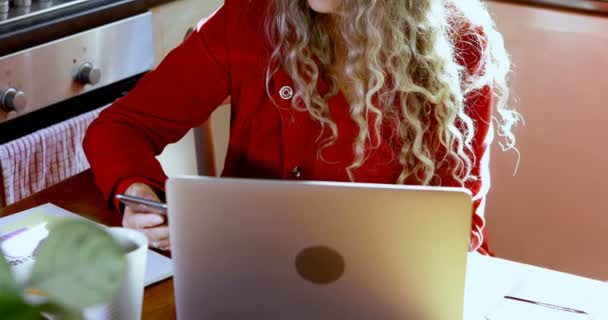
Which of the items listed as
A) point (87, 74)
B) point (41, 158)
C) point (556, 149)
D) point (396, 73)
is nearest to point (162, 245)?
point (396, 73)

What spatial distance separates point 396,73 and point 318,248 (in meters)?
0.62

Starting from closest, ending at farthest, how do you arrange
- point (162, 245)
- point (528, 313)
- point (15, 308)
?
point (15, 308) → point (528, 313) → point (162, 245)

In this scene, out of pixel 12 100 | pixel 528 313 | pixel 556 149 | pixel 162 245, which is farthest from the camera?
pixel 556 149

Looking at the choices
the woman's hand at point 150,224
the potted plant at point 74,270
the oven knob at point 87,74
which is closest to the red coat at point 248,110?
the woman's hand at point 150,224

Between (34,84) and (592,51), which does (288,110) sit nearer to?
(34,84)

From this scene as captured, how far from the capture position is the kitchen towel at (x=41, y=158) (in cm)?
193

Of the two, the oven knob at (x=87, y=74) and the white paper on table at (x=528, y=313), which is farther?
the oven knob at (x=87, y=74)

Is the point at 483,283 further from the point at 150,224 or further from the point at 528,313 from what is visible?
the point at 150,224

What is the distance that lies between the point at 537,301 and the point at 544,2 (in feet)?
3.63


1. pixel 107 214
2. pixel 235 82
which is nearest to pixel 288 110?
pixel 235 82

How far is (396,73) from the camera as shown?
60.2 inches

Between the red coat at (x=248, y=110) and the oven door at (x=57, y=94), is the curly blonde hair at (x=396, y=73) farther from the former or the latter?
the oven door at (x=57, y=94)

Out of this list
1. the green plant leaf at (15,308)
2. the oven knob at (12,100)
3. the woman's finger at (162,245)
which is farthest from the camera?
the oven knob at (12,100)

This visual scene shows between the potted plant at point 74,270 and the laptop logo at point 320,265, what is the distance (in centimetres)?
40
